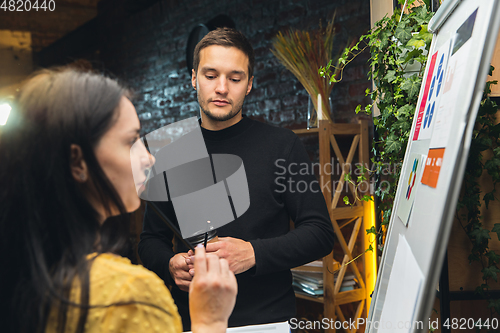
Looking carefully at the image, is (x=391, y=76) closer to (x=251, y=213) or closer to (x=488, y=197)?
(x=488, y=197)

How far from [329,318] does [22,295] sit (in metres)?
1.55

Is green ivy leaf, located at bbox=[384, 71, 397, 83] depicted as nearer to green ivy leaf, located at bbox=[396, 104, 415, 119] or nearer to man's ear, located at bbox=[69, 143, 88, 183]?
green ivy leaf, located at bbox=[396, 104, 415, 119]

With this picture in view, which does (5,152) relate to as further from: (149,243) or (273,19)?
(273,19)

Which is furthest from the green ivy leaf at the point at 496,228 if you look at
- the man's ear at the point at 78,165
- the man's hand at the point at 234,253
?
the man's ear at the point at 78,165

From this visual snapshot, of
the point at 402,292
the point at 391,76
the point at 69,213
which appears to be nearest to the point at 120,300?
the point at 69,213

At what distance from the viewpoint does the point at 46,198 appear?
1.71ft

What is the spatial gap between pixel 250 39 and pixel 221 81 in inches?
58.3

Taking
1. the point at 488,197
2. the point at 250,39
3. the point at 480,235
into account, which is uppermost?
the point at 250,39

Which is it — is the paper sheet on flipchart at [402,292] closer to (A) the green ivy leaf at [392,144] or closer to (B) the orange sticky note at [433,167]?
(B) the orange sticky note at [433,167]

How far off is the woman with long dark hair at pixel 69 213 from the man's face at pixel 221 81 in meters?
0.62

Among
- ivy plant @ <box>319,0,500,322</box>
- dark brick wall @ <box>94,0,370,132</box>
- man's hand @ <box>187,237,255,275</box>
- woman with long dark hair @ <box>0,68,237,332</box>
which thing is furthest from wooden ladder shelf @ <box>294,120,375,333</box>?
woman with long dark hair @ <box>0,68,237,332</box>

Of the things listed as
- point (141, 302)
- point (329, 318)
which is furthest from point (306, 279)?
point (141, 302)

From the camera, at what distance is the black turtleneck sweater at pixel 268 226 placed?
1091mm

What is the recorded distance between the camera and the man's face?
1193mm
